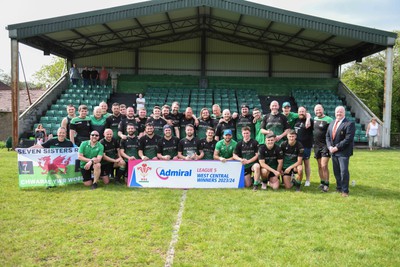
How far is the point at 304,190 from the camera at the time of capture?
25.8 ft

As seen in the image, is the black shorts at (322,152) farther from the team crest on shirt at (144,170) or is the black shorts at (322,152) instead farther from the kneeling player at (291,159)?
the team crest on shirt at (144,170)

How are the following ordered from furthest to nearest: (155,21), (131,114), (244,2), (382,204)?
(155,21), (244,2), (131,114), (382,204)

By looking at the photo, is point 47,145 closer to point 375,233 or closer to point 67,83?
point 375,233

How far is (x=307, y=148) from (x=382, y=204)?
2.18 metres

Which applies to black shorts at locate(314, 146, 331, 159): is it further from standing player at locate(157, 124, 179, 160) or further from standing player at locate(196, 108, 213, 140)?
standing player at locate(157, 124, 179, 160)

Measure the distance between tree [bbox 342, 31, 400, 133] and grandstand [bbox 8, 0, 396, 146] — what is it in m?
11.3

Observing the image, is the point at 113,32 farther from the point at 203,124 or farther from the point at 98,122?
the point at 203,124

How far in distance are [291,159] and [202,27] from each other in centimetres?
1847

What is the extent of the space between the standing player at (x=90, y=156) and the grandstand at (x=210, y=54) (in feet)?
35.6

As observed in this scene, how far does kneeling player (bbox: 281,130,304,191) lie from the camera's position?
7.87m

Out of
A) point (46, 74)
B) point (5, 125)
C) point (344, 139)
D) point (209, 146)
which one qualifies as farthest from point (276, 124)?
point (46, 74)

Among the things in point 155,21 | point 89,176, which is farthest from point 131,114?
point 155,21

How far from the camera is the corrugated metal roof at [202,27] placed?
17.1 meters

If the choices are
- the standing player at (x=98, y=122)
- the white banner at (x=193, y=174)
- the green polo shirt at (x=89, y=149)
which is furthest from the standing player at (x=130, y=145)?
the white banner at (x=193, y=174)
